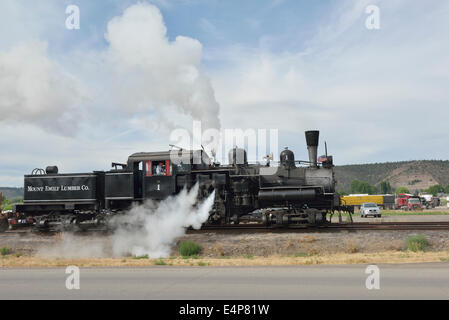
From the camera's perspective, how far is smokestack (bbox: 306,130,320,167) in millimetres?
18453

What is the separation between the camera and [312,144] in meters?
18.6

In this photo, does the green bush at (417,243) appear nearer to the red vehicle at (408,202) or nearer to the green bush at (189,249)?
the green bush at (189,249)

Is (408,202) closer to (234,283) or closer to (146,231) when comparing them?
(146,231)

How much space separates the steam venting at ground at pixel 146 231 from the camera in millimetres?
16438

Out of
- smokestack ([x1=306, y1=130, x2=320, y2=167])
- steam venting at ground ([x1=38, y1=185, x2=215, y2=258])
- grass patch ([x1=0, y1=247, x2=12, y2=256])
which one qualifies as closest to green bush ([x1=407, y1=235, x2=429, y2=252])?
smokestack ([x1=306, y1=130, x2=320, y2=167])

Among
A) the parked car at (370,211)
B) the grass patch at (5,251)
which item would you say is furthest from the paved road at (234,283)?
the parked car at (370,211)

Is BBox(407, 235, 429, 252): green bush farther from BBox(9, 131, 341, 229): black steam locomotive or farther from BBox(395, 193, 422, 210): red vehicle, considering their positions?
BBox(395, 193, 422, 210): red vehicle

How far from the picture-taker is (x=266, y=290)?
8.05 m

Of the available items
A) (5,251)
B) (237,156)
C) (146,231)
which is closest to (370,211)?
(237,156)

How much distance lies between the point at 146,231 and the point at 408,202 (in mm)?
53396

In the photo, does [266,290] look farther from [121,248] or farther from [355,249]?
[121,248]

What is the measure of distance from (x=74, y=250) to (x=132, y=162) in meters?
4.89

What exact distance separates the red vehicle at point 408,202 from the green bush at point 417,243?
4907 cm

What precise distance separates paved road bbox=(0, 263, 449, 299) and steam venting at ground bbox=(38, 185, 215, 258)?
5.45m
